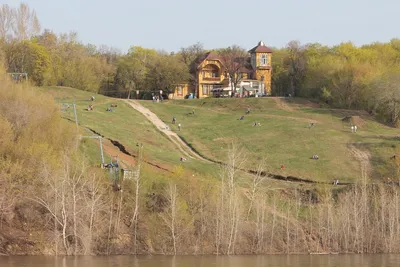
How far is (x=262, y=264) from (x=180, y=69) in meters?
86.1

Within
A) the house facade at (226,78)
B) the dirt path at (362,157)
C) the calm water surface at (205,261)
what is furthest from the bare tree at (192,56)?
the calm water surface at (205,261)

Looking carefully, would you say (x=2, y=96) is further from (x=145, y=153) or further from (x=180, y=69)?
(x=180, y=69)

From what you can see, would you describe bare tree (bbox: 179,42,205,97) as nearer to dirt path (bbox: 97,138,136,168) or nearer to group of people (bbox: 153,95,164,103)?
group of people (bbox: 153,95,164,103)

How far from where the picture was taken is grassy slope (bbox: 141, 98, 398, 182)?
90.6 meters

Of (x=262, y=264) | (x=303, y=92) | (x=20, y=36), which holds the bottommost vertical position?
(x=262, y=264)

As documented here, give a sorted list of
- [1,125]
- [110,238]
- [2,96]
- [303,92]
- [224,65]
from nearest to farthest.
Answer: [110,238] → [1,125] → [2,96] → [303,92] → [224,65]

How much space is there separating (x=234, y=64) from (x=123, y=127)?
45301 mm

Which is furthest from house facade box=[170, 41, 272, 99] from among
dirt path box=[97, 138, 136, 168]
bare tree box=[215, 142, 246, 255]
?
bare tree box=[215, 142, 246, 255]

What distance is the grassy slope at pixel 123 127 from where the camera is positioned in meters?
85.9

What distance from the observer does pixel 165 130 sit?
109750mm

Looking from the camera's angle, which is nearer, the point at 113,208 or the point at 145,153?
the point at 113,208

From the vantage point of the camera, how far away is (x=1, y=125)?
6800cm

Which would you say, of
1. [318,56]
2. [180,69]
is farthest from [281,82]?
[180,69]

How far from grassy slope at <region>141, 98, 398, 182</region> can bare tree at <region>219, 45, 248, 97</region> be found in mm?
12529
